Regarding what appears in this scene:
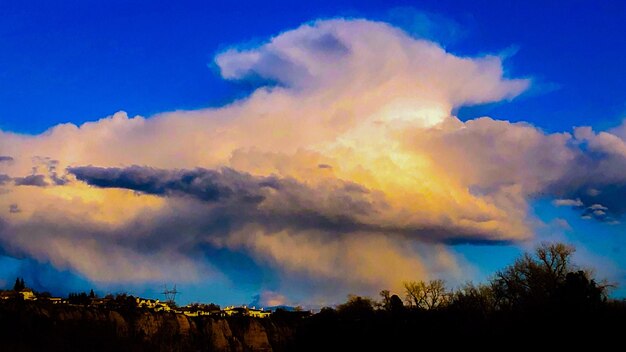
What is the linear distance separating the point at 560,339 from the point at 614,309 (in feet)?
26.0

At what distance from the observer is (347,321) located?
11188 cm

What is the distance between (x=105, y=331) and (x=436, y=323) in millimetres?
73125

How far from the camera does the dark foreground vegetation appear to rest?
59.3 meters

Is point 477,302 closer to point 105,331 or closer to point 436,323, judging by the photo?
point 436,323

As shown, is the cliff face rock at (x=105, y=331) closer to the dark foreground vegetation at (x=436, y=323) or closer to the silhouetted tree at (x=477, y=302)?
the dark foreground vegetation at (x=436, y=323)

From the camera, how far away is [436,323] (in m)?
85.7

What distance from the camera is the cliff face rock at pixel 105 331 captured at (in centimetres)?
11381

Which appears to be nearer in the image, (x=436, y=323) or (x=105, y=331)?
(x=436, y=323)

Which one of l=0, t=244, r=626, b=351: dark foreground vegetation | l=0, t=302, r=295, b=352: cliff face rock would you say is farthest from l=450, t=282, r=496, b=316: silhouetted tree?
l=0, t=302, r=295, b=352: cliff face rock

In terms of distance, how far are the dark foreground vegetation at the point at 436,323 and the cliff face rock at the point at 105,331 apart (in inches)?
9.4

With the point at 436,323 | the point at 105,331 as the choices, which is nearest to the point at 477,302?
the point at 436,323

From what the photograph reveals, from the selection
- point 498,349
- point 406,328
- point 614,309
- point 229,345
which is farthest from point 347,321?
point 229,345

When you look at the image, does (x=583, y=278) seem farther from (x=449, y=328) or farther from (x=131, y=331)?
(x=131, y=331)

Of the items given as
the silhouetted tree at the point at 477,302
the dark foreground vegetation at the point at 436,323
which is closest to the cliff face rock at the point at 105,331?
the dark foreground vegetation at the point at 436,323
